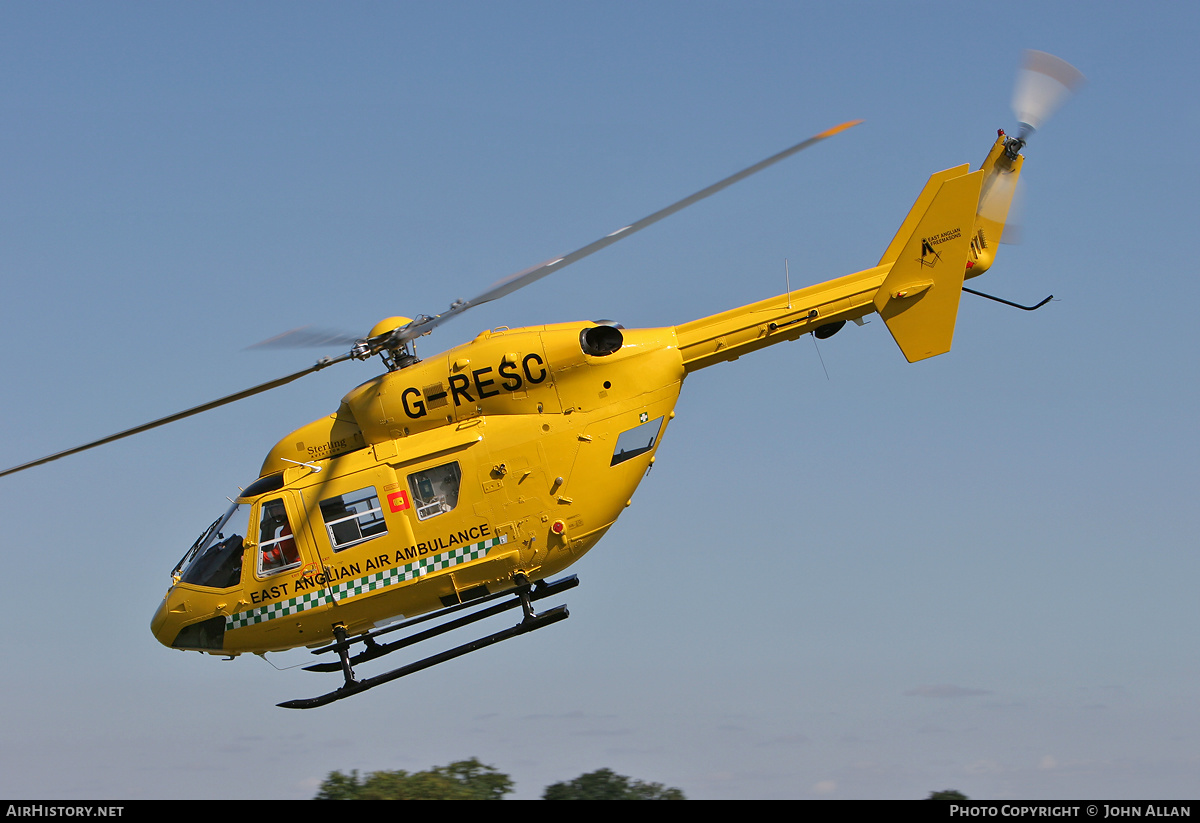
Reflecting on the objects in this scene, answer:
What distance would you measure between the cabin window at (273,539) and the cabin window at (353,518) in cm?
63

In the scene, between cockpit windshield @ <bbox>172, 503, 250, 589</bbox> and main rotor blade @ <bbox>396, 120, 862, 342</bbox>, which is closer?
main rotor blade @ <bbox>396, 120, 862, 342</bbox>

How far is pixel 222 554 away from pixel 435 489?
3405 millimetres

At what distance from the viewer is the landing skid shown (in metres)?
16.8

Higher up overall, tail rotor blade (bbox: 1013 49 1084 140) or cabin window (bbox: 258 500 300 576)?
tail rotor blade (bbox: 1013 49 1084 140)

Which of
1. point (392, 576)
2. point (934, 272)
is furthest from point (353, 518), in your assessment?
point (934, 272)

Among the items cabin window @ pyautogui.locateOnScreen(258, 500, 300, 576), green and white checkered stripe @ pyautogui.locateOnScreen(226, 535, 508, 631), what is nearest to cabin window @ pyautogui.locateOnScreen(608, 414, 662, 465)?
green and white checkered stripe @ pyautogui.locateOnScreen(226, 535, 508, 631)

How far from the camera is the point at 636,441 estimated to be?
17.1 metres

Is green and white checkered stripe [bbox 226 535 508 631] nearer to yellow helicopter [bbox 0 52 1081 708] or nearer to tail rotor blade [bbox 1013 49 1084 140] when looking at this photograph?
yellow helicopter [bbox 0 52 1081 708]

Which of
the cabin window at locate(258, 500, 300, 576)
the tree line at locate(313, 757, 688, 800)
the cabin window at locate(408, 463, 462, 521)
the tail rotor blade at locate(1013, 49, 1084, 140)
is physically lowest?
the tree line at locate(313, 757, 688, 800)

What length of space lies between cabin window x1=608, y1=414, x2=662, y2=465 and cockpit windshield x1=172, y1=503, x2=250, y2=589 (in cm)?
555

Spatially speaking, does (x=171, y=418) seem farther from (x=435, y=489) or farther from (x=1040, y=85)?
(x=1040, y=85)
